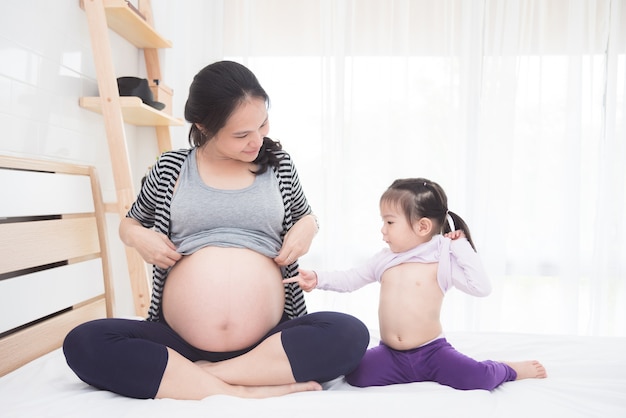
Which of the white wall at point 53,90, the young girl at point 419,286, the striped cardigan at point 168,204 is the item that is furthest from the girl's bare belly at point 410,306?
the white wall at point 53,90

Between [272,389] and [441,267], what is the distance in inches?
20.0

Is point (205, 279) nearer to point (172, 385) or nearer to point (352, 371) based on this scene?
point (172, 385)

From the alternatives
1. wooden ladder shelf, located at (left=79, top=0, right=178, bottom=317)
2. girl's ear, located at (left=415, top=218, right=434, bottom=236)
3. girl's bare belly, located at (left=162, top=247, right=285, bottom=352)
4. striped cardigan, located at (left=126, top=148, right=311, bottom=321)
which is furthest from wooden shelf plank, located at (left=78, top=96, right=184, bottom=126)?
girl's ear, located at (left=415, top=218, right=434, bottom=236)

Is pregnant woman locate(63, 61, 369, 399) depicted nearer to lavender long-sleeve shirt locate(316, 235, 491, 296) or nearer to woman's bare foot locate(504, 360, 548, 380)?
lavender long-sleeve shirt locate(316, 235, 491, 296)

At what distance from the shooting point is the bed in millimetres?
978

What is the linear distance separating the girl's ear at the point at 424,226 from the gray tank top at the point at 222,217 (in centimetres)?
35

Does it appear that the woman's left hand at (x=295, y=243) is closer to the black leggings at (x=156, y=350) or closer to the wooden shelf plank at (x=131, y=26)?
the black leggings at (x=156, y=350)

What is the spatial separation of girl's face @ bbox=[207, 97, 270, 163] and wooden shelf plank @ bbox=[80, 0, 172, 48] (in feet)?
2.98

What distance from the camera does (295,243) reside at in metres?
1.29

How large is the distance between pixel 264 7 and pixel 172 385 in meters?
2.11

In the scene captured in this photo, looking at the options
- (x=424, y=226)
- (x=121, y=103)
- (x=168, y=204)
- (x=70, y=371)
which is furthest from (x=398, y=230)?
(x=121, y=103)

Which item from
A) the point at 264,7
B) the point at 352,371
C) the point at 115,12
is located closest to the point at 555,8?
the point at 264,7

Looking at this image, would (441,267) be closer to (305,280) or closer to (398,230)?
(398,230)

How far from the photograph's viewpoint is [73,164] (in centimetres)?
171
